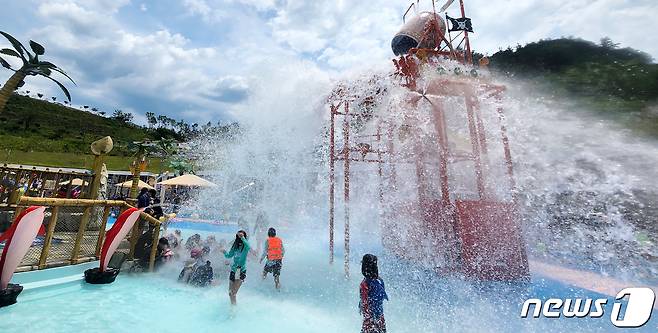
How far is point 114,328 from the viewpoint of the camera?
570 cm

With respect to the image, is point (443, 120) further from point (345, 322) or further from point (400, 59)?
point (345, 322)

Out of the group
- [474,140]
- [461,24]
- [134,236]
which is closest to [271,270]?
[134,236]

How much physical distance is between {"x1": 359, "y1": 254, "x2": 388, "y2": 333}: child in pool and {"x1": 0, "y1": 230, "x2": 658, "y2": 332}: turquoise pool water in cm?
230

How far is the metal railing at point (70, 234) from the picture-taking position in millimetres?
6621

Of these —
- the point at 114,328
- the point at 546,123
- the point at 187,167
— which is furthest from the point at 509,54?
the point at 114,328

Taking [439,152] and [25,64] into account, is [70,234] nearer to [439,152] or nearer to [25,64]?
[25,64]

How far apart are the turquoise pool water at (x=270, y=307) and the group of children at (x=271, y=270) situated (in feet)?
1.37

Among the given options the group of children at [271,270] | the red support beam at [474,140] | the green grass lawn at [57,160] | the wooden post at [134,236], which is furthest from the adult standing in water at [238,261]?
the green grass lawn at [57,160]

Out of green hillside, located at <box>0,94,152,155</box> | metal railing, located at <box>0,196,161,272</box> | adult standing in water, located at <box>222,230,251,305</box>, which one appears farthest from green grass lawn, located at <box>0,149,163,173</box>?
adult standing in water, located at <box>222,230,251,305</box>

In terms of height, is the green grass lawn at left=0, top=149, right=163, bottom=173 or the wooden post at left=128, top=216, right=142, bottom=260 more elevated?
the green grass lawn at left=0, top=149, right=163, bottom=173

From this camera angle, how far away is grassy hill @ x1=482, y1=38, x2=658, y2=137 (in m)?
18.5

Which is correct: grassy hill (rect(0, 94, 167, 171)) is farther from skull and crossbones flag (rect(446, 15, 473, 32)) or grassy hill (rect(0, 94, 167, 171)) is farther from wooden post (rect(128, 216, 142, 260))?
skull and crossbones flag (rect(446, 15, 473, 32))

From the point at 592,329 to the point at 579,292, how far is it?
4631 mm

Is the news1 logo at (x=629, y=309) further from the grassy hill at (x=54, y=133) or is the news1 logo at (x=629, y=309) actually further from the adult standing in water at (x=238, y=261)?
the grassy hill at (x=54, y=133)
